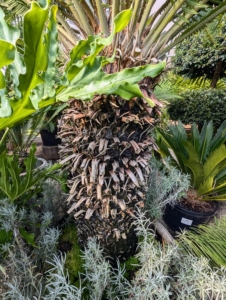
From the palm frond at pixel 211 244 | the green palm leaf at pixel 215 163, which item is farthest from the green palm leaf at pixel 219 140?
the palm frond at pixel 211 244

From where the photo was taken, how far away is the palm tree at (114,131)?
855mm

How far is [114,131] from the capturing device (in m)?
0.89

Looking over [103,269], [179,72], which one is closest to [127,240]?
[103,269]

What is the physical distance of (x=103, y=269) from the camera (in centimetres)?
84

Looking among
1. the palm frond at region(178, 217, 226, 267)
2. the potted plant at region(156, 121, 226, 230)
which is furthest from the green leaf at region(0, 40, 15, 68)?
the potted plant at region(156, 121, 226, 230)

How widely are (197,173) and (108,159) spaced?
40.0 inches

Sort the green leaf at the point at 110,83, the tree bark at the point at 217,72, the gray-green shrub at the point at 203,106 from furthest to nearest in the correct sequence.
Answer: the tree bark at the point at 217,72 → the gray-green shrub at the point at 203,106 → the green leaf at the point at 110,83

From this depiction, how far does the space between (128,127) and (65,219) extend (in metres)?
0.80

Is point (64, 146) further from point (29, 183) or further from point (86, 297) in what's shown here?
point (86, 297)

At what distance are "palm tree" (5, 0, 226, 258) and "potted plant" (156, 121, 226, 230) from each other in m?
0.73

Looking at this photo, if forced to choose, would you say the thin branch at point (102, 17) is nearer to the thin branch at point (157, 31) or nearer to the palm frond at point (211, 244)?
the thin branch at point (157, 31)

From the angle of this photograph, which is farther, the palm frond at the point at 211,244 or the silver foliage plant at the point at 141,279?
the palm frond at the point at 211,244

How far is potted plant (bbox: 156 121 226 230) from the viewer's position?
1608mm

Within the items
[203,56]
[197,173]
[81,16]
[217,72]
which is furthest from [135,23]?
[217,72]
